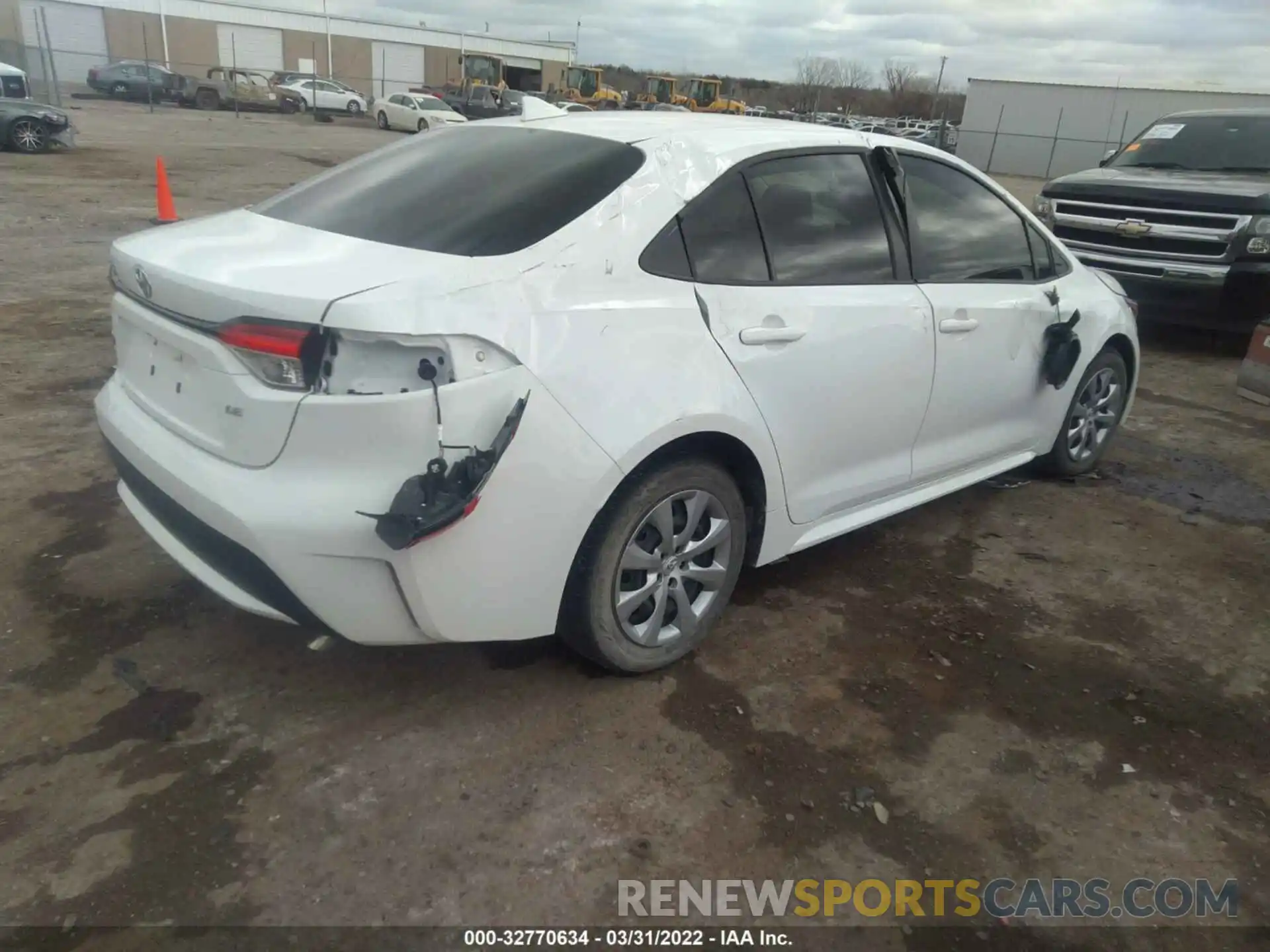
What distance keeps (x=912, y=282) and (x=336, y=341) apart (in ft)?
7.16

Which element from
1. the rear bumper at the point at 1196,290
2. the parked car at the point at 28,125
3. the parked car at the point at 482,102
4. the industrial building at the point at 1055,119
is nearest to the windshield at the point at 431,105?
the parked car at the point at 482,102

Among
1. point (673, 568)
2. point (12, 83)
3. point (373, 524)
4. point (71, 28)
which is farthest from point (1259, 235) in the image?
point (71, 28)

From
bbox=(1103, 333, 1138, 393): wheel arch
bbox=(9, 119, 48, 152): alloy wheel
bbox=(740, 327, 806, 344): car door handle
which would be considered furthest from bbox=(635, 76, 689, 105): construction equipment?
bbox=(740, 327, 806, 344): car door handle

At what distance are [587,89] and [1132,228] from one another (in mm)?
42895

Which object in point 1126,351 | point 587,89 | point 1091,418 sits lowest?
point 587,89

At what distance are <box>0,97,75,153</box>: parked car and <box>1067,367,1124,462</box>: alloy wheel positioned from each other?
18256 mm

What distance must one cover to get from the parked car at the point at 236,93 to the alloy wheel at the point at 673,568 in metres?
36.4

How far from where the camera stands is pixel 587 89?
154ft

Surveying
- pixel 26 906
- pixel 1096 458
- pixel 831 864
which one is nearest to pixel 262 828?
pixel 26 906

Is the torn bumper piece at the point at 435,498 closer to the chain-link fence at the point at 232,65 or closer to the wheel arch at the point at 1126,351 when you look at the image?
the wheel arch at the point at 1126,351

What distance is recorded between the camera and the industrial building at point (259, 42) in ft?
160

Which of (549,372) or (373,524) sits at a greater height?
(549,372)

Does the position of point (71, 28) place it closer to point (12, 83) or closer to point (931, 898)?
point (12, 83)

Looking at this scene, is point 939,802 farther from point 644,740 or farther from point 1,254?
point 1,254
